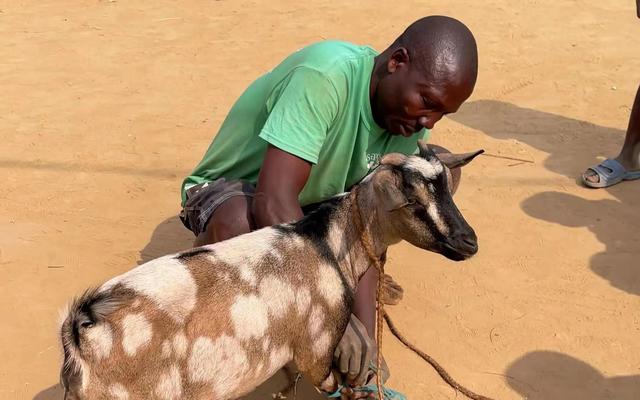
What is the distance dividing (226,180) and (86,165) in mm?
2769

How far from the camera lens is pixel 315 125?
3.77 meters

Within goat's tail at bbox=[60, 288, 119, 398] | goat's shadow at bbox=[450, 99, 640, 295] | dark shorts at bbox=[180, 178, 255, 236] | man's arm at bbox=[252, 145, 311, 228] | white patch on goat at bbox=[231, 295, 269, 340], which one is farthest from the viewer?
goat's shadow at bbox=[450, 99, 640, 295]

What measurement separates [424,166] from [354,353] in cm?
90

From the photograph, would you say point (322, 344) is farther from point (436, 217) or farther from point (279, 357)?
point (436, 217)

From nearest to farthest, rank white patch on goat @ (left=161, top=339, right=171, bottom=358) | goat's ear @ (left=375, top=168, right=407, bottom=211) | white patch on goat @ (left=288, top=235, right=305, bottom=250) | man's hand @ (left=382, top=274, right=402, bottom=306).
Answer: white patch on goat @ (left=161, top=339, right=171, bottom=358) → goat's ear @ (left=375, top=168, right=407, bottom=211) → white patch on goat @ (left=288, top=235, right=305, bottom=250) → man's hand @ (left=382, top=274, right=402, bottom=306)

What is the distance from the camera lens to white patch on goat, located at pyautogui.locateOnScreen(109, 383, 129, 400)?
112 inches

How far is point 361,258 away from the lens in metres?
3.63

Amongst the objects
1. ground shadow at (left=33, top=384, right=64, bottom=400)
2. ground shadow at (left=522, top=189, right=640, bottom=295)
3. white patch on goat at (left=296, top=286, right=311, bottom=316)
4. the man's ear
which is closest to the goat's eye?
white patch on goat at (left=296, top=286, right=311, bottom=316)

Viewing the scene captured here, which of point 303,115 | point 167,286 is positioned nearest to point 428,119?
point 303,115

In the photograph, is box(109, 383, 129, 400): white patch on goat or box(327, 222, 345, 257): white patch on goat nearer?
box(109, 383, 129, 400): white patch on goat

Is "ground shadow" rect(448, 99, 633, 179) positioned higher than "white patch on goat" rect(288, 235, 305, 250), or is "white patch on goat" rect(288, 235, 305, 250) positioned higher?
"white patch on goat" rect(288, 235, 305, 250)

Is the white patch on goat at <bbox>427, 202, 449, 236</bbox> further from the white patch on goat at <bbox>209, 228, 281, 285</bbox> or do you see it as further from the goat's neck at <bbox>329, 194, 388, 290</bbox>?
the white patch on goat at <bbox>209, 228, 281, 285</bbox>

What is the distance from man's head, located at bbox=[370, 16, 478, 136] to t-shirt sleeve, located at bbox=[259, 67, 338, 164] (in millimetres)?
290

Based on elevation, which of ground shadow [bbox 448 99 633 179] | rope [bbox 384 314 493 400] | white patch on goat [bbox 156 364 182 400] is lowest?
ground shadow [bbox 448 99 633 179]
